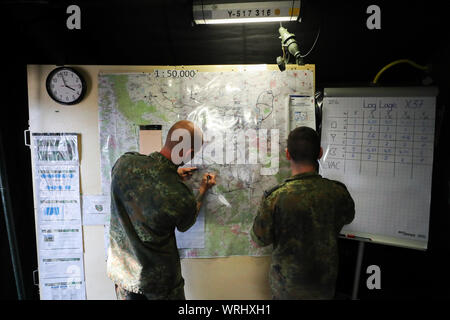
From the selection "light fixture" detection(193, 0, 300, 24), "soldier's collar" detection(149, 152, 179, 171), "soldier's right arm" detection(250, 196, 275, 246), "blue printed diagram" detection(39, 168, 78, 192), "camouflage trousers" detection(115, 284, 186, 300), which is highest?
"light fixture" detection(193, 0, 300, 24)

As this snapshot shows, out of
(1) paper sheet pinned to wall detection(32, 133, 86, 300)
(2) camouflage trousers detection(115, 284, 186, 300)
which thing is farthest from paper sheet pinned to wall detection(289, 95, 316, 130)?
(1) paper sheet pinned to wall detection(32, 133, 86, 300)

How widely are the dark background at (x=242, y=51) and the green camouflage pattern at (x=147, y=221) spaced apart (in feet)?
3.62

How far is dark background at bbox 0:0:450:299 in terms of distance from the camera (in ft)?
4.82

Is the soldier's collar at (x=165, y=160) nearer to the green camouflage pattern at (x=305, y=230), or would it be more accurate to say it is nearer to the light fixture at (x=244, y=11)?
the green camouflage pattern at (x=305, y=230)

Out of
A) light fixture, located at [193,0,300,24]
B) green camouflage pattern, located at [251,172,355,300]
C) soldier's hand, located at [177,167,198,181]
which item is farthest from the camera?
soldier's hand, located at [177,167,198,181]

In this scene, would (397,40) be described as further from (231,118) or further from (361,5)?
(231,118)

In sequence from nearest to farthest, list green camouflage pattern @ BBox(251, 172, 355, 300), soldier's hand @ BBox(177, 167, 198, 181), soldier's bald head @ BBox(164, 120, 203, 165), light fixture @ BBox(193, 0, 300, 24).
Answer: green camouflage pattern @ BBox(251, 172, 355, 300) < soldier's bald head @ BBox(164, 120, 203, 165) < light fixture @ BBox(193, 0, 300, 24) < soldier's hand @ BBox(177, 167, 198, 181)

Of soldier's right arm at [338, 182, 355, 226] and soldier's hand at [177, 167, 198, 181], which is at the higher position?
soldier's hand at [177, 167, 198, 181]

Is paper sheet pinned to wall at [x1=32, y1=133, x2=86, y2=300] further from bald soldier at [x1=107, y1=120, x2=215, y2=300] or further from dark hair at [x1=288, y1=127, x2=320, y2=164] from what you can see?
dark hair at [x1=288, y1=127, x2=320, y2=164]

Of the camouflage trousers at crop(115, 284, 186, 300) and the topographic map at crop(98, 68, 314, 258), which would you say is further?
the topographic map at crop(98, 68, 314, 258)

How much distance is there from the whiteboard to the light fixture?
598 mm

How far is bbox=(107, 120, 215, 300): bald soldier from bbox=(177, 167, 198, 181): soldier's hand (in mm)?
253

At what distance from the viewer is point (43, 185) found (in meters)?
1.45
